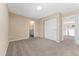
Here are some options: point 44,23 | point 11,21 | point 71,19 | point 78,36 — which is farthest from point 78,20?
point 11,21

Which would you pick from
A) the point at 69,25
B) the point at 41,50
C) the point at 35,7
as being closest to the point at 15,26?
the point at 35,7

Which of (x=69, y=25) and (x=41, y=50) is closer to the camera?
(x=41, y=50)

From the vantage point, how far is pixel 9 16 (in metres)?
3.48

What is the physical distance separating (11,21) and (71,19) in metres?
3.00

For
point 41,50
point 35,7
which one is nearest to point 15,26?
point 35,7

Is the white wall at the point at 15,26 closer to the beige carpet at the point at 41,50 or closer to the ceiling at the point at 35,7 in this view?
the ceiling at the point at 35,7

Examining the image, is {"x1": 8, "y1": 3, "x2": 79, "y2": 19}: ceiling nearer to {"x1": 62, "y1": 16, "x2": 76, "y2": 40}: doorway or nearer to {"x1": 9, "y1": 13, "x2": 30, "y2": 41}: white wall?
{"x1": 9, "y1": 13, "x2": 30, "y2": 41}: white wall

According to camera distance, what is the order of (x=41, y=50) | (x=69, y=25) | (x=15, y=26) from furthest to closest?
(x=69, y=25) < (x=15, y=26) < (x=41, y=50)

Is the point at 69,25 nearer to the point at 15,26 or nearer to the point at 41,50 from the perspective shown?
the point at 41,50

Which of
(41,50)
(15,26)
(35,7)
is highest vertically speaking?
(35,7)

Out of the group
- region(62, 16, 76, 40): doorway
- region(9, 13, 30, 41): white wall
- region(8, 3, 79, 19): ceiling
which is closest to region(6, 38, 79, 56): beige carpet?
region(9, 13, 30, 41): white wall

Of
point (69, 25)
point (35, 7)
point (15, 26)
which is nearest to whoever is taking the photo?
point (35, 7)

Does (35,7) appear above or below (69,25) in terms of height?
above

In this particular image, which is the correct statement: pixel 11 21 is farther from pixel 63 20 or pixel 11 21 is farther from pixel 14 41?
pixel 63 20
